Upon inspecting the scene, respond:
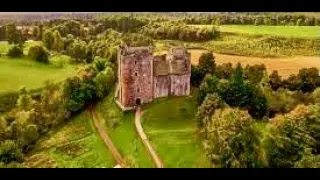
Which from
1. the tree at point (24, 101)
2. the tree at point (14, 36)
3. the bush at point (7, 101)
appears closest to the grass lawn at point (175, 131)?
the tree at point (24, 101)

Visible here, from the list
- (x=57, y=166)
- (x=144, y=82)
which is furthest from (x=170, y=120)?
(x=57, y=166)

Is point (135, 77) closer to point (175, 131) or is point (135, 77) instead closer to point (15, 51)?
point (175, 131)

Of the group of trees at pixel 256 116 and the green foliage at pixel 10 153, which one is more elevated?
the group of trees at pixel 256 116

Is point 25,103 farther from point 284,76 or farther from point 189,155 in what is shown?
point 284,76

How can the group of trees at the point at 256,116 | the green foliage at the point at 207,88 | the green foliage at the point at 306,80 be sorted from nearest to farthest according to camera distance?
1. the group of trees at the point at 256,116
2. the green foliage at the point at 207,88
3. the green foliage at the point at 306,80

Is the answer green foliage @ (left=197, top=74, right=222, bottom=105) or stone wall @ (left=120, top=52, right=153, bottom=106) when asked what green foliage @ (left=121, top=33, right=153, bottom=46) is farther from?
green foliage @ (left=197, top=74, right=222, bottom=105)

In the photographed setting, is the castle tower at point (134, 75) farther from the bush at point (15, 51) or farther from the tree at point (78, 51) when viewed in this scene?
the bush at point (15, 51)
